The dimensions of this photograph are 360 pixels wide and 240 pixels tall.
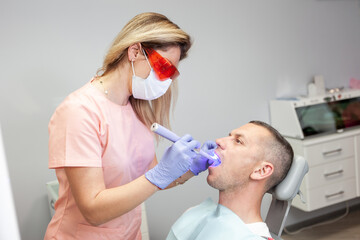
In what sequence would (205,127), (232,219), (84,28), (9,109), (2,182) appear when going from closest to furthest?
1. (2,182)
2. (232,219)
3. (9,109)
4. (84,28)
5. (205,127)

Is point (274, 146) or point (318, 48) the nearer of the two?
point (274, 146)

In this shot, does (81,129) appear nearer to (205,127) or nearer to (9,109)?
(9,109)

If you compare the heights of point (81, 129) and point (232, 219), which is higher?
point (81, 129)

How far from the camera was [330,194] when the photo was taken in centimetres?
290

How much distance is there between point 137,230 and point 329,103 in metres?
2.05

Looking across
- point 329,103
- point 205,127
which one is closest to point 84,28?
point 205,127

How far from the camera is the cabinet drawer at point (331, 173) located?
2.82m

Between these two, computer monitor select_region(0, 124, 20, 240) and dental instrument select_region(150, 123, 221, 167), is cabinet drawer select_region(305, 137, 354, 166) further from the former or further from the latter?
computer monitor select_region(0, 124, 20, 240)

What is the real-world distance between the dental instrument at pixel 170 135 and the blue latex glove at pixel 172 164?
0.02 meters

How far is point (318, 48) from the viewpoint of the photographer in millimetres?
3225

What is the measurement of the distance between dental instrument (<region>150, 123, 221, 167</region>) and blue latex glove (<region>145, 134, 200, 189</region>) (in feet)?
0.08

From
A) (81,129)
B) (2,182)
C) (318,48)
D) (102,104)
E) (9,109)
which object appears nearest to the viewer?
(2,182)

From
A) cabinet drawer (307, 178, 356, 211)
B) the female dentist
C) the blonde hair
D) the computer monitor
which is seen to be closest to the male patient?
the female dentist

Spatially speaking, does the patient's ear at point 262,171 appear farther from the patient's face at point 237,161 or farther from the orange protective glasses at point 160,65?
the orange protective glasses at point 160,65
